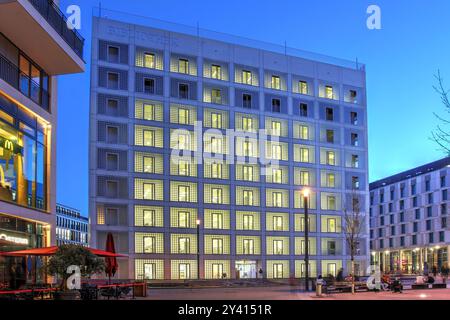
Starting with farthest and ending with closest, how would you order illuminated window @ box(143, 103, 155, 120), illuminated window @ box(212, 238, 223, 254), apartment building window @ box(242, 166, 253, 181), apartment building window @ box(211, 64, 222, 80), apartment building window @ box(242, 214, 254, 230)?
apartment building window @ box(242, 166, 253, 181), apartment building window @ box(211, 64, 222, 80), apartment building window @ box(242, 214, 254, 230), illuminated window @ box(212, 238, 223, 254), illuminated window @ box(143, 103, 155, 120)

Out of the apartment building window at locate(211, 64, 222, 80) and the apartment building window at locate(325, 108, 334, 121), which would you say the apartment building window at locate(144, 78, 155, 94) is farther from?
the apartment building window at locate(325, 108, 334, 121)

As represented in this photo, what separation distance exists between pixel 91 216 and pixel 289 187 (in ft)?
84.5

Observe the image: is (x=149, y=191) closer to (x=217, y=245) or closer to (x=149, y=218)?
(x=149, y=218)

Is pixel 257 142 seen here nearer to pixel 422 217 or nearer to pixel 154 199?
pixel 154 199

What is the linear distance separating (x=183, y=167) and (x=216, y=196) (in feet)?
17.7

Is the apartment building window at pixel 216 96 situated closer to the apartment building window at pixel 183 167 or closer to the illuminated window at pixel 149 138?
the apartment building window at pixel 183 167

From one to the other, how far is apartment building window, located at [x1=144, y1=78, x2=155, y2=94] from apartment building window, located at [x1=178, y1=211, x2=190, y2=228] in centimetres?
1430

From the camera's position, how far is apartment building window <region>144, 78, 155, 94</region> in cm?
7131

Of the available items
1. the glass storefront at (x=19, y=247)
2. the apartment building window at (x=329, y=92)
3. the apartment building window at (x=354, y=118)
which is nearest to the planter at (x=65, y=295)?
the glass storefront at (x=19, y=247)

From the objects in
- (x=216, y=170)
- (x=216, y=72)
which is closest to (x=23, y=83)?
(x=216, y=170)


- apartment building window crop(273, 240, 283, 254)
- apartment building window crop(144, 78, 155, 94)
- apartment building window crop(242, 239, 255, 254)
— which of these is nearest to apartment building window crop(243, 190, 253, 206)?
apartment building window crop(242, 239, 255, 254)

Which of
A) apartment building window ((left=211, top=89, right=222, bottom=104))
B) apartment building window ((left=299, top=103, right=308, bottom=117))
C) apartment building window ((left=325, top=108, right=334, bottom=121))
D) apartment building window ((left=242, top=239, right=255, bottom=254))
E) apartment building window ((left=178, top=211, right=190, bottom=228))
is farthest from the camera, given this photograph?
apartment building window ((left=325, top=108, right=334, bottom=121))

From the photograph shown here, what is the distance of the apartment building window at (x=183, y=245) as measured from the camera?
70.8m

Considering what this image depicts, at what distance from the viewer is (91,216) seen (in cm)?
6644
